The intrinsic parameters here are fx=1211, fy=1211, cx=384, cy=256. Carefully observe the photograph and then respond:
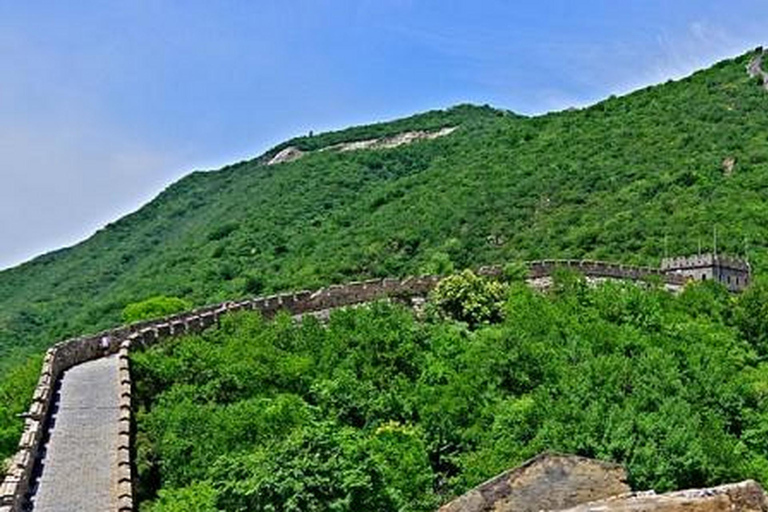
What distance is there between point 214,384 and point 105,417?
4752mm

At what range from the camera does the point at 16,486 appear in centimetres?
2091

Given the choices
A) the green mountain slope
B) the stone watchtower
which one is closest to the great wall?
the stone watchtower

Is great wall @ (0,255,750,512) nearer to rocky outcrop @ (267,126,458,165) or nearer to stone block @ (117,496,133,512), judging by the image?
stone block @ (117,496,133,512)

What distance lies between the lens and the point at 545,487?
12.8 meters

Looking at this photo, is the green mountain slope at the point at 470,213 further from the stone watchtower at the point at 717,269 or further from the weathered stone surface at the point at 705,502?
the weathered stone surface at the point at 705,502

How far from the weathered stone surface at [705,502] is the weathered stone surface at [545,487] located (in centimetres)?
345

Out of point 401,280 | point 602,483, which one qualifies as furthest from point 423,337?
point 602,483

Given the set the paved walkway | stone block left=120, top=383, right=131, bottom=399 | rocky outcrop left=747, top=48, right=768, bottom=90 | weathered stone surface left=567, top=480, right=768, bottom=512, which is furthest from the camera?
rocky outcrop left=747, top=48, right=768, bottom=90

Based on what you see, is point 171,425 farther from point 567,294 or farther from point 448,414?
point 567,294

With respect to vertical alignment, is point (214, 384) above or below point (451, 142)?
below

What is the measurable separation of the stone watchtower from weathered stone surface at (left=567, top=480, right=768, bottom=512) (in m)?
41.2

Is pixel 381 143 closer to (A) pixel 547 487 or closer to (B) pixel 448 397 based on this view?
(B) pixel 448 397

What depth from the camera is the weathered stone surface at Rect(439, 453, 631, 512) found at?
12.3 m

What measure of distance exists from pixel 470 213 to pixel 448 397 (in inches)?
1590
